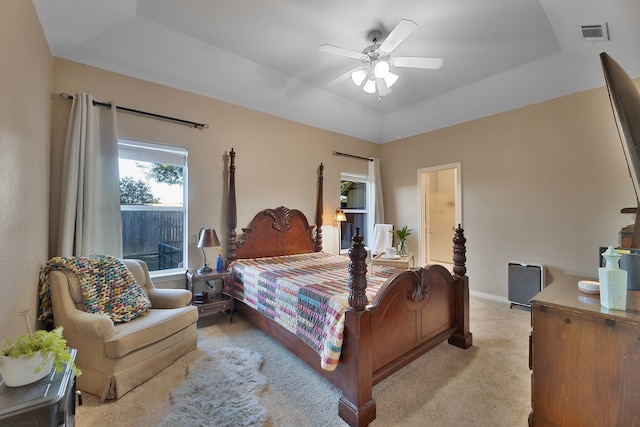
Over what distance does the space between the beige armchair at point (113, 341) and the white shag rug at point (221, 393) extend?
29cm

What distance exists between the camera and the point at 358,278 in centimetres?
174

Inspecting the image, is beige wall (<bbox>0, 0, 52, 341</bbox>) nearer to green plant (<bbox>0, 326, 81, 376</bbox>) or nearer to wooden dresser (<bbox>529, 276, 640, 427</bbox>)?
green plant (<bbox>0, 326, 81, 376</bbox>)

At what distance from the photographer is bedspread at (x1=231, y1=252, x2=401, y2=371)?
187 centimetres

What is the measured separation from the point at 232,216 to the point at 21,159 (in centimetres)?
210

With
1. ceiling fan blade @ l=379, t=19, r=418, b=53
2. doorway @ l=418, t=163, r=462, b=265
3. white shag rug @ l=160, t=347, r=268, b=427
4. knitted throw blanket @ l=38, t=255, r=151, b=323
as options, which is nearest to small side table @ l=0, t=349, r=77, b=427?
white shag rug @ l=160, t=347, r=268, b=427

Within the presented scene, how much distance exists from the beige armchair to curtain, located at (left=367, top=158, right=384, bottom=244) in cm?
381

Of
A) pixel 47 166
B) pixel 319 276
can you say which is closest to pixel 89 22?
pixel 47 166

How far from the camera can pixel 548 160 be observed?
3.62m

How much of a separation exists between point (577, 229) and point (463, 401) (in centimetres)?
291

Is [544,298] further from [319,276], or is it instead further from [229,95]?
[229,95]

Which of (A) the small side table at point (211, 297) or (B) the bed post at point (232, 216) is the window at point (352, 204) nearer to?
(B) the bed post at point (232, 216)

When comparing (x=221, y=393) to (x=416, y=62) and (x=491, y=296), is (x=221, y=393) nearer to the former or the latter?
(x=416, y=62)

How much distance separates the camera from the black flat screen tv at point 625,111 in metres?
1.07

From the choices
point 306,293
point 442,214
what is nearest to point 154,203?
point 306,293
